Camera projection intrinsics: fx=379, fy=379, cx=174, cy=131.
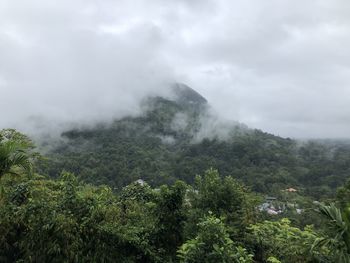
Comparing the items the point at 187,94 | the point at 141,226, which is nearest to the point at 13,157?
the point at 141,226

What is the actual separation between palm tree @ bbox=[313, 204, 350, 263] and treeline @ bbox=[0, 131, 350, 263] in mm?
18

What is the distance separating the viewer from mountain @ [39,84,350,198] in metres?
54.4

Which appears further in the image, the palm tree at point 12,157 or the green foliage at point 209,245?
the palm tree at point 12,157

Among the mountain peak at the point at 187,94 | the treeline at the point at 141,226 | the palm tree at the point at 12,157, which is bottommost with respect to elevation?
the treeline at the point at 141,226

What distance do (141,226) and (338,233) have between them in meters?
4.34

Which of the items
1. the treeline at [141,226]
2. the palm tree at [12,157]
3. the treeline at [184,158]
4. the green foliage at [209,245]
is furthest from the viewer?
the treeline at [184,158]

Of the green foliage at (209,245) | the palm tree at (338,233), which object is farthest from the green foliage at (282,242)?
the green foliage at (209,245)

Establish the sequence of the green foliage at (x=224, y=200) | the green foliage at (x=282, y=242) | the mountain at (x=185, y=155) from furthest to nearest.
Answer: the mountain at (x=185, y=155)
the green foliage at (x=224, y=200)
the green foliage at (x=282, y=242)

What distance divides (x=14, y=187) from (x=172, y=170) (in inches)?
1974

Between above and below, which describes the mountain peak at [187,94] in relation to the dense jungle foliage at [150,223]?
above

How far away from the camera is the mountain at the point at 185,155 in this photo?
2142 inches

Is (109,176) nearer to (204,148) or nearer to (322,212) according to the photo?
(204,148)

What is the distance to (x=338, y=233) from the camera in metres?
7.35

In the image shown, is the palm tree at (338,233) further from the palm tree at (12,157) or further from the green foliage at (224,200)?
the palm tree at (12,157)
